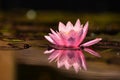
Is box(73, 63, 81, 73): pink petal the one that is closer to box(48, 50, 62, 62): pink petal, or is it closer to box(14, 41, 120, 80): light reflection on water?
box(14, 41, 120, 80): light reflection on water

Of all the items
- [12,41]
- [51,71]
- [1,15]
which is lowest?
[51,71]

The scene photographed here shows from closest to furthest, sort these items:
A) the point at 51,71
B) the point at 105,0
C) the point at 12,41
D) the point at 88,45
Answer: the point at 51,71 → the point at 88,45 → the point at 12,41 → the point at 105,0

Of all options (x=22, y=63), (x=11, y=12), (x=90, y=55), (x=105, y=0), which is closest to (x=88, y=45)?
(x=90, y=55)

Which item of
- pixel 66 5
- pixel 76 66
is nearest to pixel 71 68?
pixel 76 66

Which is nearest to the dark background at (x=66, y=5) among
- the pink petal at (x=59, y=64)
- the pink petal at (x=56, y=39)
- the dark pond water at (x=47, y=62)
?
the dark pond water at (x=47, y=62)

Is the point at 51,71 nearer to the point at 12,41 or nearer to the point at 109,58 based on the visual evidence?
the point at 109,58

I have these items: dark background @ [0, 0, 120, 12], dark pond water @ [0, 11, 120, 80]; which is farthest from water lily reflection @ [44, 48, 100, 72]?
dark background @ [0, 0, 120, 12]
